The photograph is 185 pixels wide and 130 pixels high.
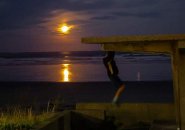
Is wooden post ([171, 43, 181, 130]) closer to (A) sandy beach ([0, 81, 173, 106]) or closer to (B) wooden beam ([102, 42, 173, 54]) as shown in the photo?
(B) wooden beam ([102, 42, 173, 54])

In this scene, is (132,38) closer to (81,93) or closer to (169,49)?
(169,49)

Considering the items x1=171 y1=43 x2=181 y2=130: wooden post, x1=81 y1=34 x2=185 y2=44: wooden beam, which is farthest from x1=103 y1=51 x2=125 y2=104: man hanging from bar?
x1=171 y1=43 x2=181 y2=130: wooden post

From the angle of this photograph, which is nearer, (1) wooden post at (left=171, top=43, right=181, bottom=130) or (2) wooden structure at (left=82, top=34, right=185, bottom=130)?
(2) wooden structure at (left=82, top=34, right=185, bottom=130)

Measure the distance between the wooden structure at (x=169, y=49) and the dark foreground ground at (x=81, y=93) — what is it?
18.4 metres

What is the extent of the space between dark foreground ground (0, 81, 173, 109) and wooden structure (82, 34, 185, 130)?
1839 centimetres

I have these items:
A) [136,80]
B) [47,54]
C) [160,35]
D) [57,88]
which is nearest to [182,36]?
[160,35]

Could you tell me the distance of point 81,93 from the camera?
Result: 4269 cm

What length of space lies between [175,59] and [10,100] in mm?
25841

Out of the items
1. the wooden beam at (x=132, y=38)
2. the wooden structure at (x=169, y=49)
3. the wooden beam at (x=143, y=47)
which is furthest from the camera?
the wooden beam at (x=143, y=47)

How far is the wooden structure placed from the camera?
1193 centimetres

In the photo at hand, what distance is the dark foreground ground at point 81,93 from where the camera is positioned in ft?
116

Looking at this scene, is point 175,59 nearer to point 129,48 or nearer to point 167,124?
point 129,48

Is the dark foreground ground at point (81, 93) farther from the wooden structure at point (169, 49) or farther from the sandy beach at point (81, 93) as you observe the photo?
the wooden structure at point (169, 49)

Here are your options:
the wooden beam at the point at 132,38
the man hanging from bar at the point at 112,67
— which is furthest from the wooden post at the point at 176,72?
the man hanging from bar at the point at 112,67
